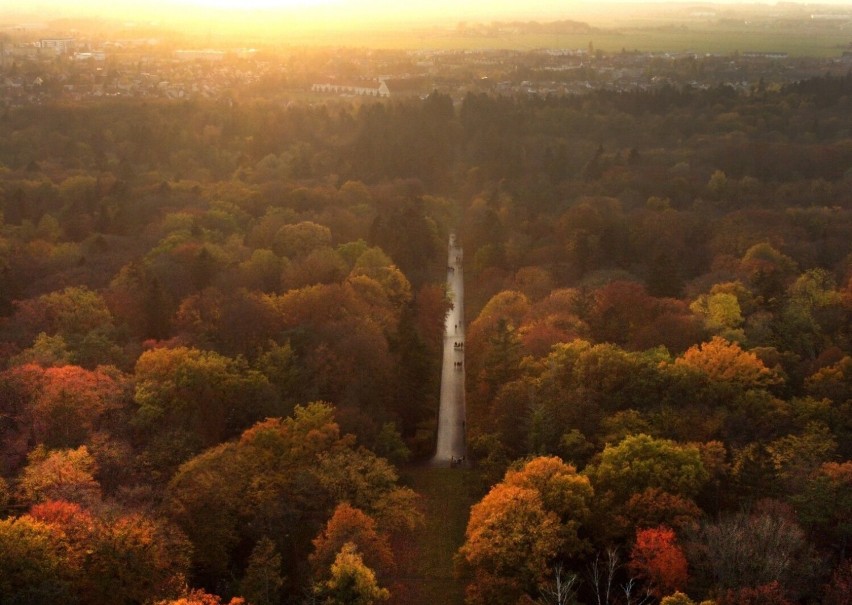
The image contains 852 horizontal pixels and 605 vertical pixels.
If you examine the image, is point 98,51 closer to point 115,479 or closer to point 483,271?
point 483,271

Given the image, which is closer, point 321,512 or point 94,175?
point 321,512

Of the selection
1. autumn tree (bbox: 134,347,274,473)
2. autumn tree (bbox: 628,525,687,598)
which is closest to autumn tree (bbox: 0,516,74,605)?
autumn tree (bbox: 134,347,274,473)

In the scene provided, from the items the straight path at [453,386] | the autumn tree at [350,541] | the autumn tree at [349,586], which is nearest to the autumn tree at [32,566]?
the autumn tree at [349,586]

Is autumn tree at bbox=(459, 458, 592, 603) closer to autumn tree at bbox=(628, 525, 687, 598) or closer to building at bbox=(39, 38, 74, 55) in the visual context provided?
autumn tree at bbox=(628, 525, 687, 598)

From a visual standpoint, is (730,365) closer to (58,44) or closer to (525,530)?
(525,530)

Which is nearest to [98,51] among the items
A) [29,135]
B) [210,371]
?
[29,135]

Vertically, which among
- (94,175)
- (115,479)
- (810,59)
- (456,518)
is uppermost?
(810,59)

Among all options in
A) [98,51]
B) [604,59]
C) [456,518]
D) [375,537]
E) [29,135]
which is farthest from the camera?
[604,59]

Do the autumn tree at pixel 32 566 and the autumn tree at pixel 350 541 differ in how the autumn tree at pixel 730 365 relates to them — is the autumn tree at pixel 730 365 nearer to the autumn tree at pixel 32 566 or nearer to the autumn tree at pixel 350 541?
the autumn tree at pixel 350 541
